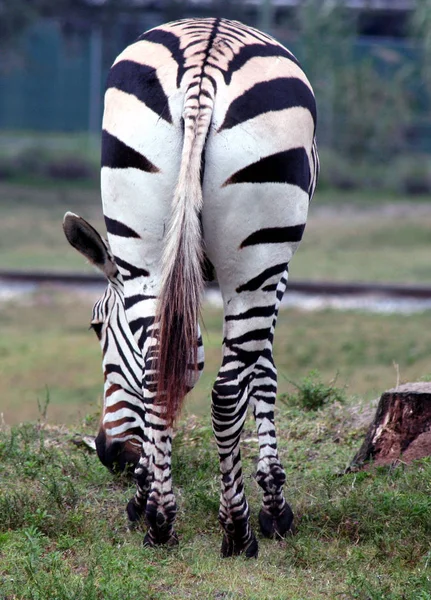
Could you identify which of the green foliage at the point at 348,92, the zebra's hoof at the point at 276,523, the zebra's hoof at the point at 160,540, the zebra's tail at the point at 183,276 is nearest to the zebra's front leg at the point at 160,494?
the zebra's hoof at the point at 160,540

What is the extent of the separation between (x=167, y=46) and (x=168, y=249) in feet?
3.23

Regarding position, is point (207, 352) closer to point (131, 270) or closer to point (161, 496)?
point (161, 496)

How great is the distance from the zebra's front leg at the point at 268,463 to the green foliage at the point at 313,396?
1561 millimetres

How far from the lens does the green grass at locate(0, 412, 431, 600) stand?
3.95 meters

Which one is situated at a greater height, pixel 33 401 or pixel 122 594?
pixel 122 594

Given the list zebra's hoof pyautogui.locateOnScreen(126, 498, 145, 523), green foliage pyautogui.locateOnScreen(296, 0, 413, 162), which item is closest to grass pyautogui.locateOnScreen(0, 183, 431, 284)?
green foliage pyautogui.locateOnScreen(296, 0, 413, 162)

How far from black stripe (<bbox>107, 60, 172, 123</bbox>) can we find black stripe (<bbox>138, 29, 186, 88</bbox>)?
11 centimetres

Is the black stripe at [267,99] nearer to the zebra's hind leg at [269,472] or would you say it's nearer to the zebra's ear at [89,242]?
the zebra's ear at [89,242]

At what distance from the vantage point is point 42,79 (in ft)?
114

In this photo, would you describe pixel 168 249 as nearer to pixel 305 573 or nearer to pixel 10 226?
pixel 305 573

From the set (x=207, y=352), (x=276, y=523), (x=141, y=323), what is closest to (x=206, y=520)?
(x=276, y=523)

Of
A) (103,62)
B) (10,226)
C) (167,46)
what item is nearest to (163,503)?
(167,46)

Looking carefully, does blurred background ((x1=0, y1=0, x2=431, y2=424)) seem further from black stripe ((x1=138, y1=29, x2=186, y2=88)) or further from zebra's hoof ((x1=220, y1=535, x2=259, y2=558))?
black stripe ((x1=138, y1=29, x2=186, y2=88))

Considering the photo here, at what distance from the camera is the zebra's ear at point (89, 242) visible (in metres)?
4.99
